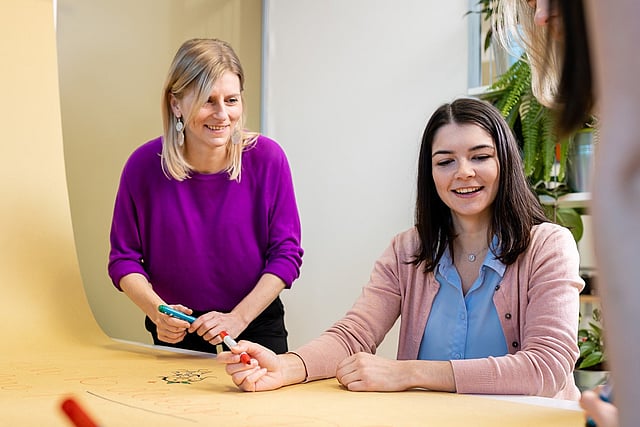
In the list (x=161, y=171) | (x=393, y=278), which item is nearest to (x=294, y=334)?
(x=161, y=171)

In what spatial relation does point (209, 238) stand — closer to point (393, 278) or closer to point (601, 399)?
point (393, 278)

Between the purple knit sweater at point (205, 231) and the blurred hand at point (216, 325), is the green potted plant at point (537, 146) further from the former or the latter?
the blurred hand at point (216, 325)

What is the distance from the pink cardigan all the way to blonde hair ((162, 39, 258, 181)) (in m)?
0.46

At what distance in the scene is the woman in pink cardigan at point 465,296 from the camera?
45.1 inches

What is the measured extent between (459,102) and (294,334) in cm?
170

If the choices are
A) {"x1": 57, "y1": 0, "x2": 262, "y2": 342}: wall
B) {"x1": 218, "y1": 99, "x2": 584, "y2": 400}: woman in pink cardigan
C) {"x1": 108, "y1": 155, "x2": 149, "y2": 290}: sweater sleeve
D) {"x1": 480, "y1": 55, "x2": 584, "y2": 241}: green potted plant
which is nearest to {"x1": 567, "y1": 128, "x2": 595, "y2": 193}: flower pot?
{"x1": 480, "y1": 55, "x2": 584, "y2": 241}: green potted plant

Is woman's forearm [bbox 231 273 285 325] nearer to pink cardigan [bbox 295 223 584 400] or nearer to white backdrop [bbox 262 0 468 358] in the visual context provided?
pink cardigan [bbox 295 223 584 400]

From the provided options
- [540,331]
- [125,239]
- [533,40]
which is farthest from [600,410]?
[125,239]

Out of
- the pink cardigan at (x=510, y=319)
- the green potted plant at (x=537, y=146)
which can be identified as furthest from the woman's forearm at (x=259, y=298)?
the green potted plant at (x=537, y=146)

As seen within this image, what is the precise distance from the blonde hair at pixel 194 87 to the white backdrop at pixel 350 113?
1.03 metres

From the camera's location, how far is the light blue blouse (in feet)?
4.28

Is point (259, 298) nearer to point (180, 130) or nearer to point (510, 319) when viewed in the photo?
point (180, 130)

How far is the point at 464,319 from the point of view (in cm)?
132

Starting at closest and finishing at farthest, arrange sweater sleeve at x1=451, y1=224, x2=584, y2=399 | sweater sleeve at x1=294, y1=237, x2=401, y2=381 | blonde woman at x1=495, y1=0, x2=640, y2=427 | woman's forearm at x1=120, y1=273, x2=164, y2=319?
blonde woman at x1=495, y1=0, x2=640, y2=427
sweater sleeve at x1=451, y1=224, x2=584, y2=399
sweater sleeve at x1=294, y1=237, x2=401, y2=381
woman's forearm at x1=120, y1=273, x2=164, y2=319
